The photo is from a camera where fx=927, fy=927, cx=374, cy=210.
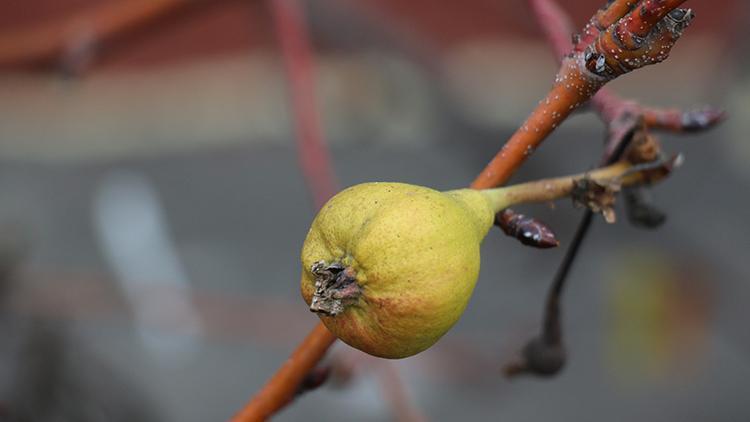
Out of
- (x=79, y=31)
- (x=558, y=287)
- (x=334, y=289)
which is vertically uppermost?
(x=79, y=31)

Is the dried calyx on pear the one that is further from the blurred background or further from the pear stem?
the blurred background

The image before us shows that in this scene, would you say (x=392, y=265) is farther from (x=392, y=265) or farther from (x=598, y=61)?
(x=598, y=61)

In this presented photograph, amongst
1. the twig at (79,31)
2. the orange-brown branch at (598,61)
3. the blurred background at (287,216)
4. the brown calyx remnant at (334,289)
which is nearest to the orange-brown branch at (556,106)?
the orange-brown branch at (598,61)

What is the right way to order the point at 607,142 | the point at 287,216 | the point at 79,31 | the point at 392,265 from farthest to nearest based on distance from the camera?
the point at 287,216 → the point at 79,31 → the point at 607,142 → the point at 392,265

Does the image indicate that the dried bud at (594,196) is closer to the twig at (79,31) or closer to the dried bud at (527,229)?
the dried bud at (527,229)

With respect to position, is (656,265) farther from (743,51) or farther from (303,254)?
(303,254)

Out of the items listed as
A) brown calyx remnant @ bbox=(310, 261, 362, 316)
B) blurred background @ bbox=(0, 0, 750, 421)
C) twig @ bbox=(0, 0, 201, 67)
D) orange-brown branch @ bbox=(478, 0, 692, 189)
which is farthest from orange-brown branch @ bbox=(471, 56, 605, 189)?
twig @ bbox=(0, 0, 201, 67)

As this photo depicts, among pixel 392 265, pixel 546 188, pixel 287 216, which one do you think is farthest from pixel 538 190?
pixel 287 216

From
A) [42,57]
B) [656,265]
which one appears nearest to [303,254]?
[42,57]
